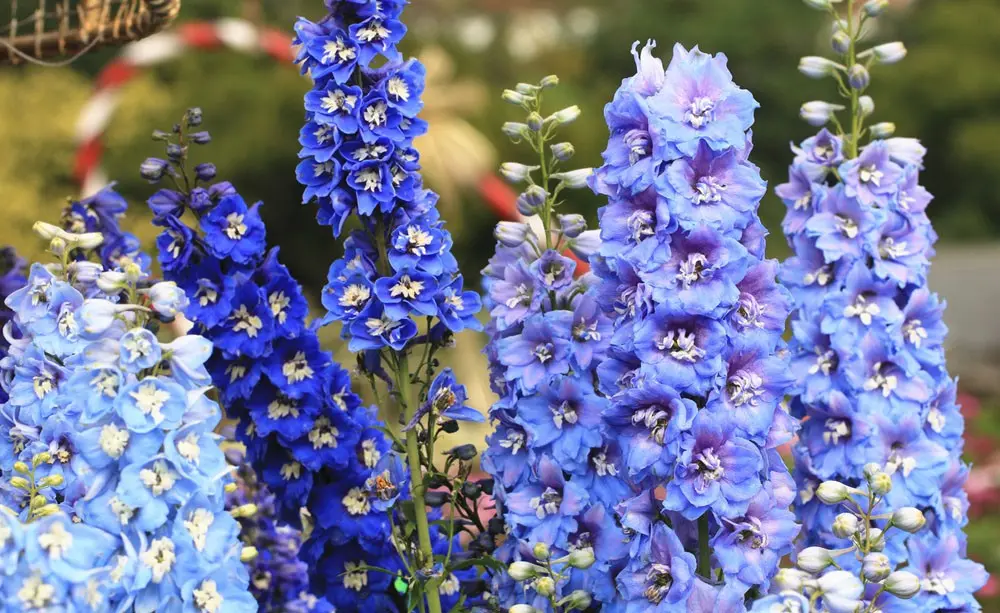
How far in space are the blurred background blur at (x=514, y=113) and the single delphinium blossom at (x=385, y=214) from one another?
12.6ft

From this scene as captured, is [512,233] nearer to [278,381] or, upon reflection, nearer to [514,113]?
[278,381]

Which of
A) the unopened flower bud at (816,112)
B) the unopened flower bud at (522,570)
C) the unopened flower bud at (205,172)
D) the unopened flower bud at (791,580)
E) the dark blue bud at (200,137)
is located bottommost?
the unopened flower bud at (522,570)

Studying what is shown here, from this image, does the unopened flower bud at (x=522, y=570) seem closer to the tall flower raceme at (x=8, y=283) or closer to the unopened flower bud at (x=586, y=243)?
the unopened flower bud at (x=586, y=243)

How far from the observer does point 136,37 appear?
2018 mm

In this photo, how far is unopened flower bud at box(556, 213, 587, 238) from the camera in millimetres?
1824

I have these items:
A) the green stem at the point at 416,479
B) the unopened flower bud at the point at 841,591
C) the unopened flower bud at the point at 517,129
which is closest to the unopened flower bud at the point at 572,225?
the unopened flower bud at the point at 517,129

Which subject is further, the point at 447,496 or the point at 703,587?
the point at 447,496

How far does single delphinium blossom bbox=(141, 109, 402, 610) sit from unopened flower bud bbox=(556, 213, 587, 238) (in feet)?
1.31

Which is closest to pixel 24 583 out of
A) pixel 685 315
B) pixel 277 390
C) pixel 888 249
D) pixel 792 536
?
pixel 277 390

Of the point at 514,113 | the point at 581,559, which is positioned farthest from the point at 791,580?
the point at 514,113

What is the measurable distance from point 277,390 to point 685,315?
662mm

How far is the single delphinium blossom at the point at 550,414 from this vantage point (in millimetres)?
1758

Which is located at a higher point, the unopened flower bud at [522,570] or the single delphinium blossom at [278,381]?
the unopened flower bud at [522,570]

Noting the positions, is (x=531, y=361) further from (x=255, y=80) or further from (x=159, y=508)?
(x=255, y=80)
